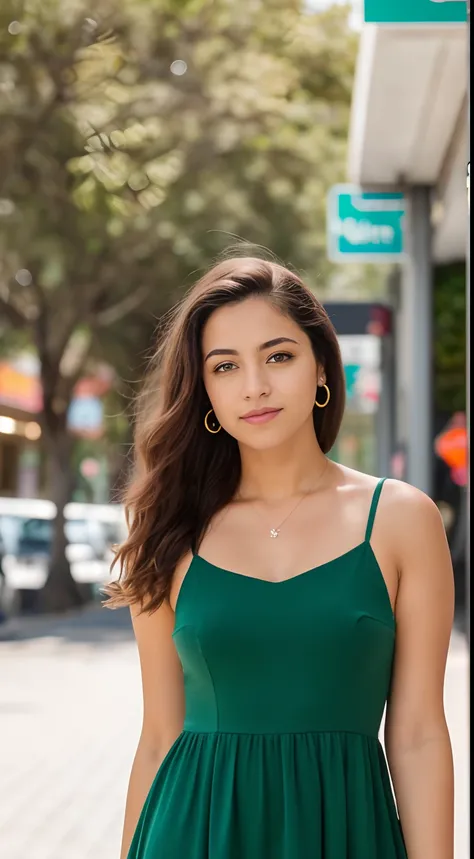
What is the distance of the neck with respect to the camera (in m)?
2.55

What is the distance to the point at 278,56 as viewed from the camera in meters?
18.2

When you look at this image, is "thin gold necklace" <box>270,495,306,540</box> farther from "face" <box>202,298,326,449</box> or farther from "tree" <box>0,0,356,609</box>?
"tree" <box>0,0,356,609</box>

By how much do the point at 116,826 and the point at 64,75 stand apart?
10.6 meters

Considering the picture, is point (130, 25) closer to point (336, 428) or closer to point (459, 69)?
point (459, 69)

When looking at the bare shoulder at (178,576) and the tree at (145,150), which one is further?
the tree at (145,150)

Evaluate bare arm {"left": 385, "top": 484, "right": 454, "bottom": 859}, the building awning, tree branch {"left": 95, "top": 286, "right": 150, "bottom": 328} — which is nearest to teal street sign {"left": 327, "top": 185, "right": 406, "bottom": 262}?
the building awning

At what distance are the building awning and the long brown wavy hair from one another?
464 cm

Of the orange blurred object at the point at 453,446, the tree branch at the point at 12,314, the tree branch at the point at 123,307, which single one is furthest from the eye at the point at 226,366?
the tree branch at the point at 12,314

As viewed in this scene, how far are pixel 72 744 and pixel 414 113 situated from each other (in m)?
5.33

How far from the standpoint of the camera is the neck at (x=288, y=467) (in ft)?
8.36

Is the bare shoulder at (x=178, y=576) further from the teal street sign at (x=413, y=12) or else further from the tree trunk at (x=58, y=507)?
the tree trunk at (x=58, y=507)

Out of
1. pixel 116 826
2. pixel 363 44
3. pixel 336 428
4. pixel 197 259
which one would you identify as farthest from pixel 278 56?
pixel 336 428

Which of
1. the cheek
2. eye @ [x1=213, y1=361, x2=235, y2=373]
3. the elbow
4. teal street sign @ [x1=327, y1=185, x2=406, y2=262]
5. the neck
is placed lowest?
the elbow

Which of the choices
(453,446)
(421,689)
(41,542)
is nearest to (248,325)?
(421,689)
